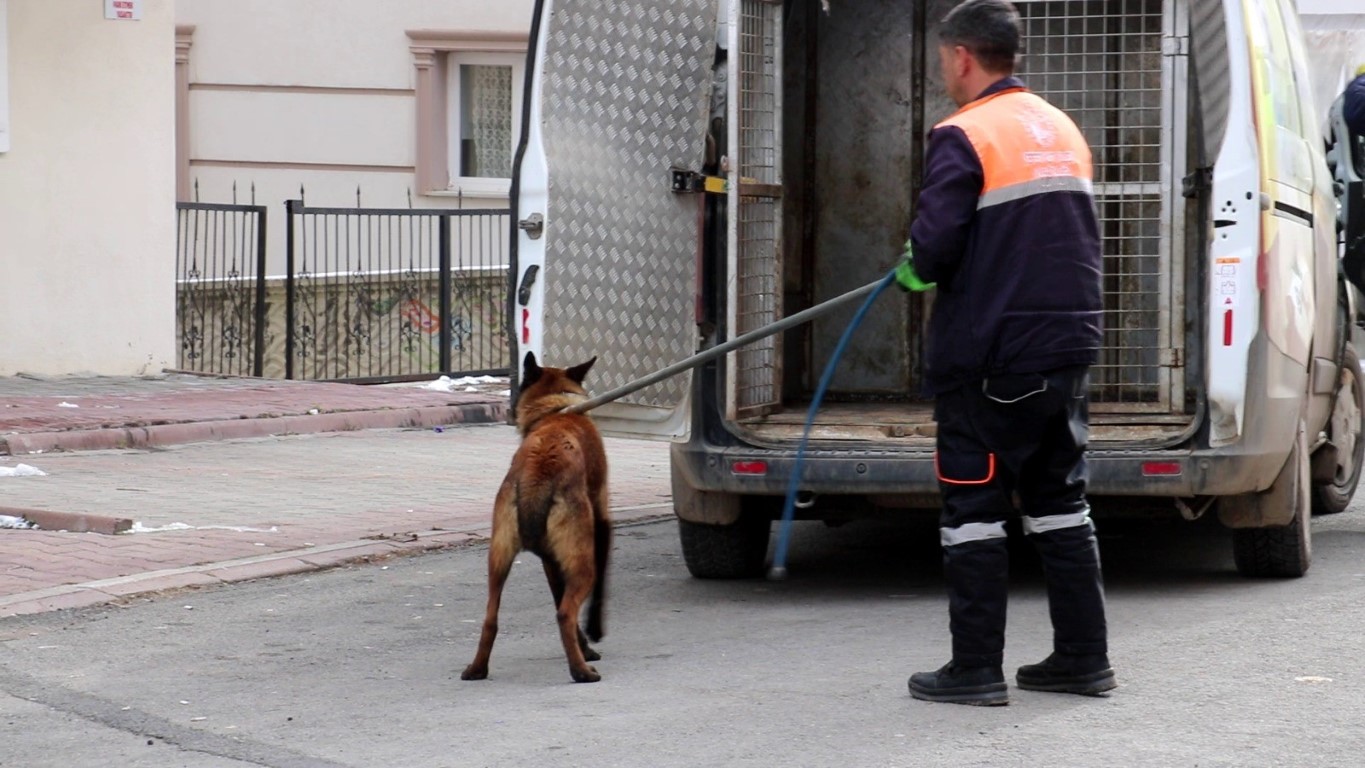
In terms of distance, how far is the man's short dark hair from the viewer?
5.22 meters

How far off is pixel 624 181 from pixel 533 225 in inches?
15.2

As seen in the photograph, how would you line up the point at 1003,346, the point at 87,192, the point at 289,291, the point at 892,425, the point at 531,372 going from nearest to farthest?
1. the point at 1003,346
2. the point at 531,372
3. the point at 892,425
4. the point at 87,192
5. the point at 289,291

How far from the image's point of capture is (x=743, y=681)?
5562 mm

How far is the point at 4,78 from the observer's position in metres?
14.1

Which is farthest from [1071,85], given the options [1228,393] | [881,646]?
[881,646]

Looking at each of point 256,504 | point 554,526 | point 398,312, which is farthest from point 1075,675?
point 398,312

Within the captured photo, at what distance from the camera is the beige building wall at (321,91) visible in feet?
66.3

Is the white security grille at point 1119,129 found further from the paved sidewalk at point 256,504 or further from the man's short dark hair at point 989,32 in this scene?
the man's short dark hair at point 989,32

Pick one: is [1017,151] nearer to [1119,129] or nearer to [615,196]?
[615,196]

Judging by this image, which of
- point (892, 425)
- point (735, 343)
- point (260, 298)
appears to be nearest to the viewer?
point (735, 343)

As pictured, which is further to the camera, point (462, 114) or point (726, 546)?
point (462, 114)

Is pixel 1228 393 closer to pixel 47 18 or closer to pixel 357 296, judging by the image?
pixel 47 18

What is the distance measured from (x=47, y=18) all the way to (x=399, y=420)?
3.94 meters

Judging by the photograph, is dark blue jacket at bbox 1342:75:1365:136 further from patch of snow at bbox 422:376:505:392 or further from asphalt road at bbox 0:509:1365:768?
patch of snow at bbox 422:376:505:392
